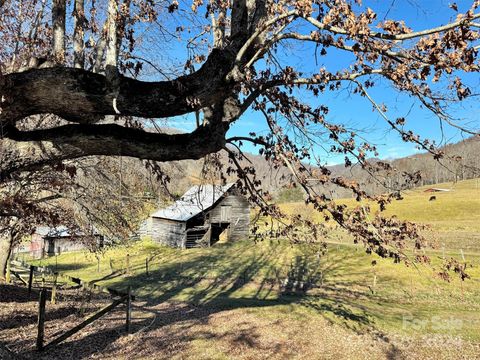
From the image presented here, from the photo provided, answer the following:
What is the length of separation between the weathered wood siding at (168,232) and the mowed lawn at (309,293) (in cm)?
176

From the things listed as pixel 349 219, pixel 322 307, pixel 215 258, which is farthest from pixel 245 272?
pixel 349 219

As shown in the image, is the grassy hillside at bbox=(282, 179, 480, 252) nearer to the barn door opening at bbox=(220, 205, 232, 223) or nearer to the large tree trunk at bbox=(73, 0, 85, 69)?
the barn door opening at bbox=(220, 205, 232, 223)

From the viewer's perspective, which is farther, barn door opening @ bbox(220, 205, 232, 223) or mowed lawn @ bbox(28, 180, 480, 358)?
barn door opening @ bbox(220, 205, 232, 223)

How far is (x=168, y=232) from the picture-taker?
47.2 metres

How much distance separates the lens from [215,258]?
3675cm

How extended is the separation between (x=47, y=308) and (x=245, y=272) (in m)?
17.2

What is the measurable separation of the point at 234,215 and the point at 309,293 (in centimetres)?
2675

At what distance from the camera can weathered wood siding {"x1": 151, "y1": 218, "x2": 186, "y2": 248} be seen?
45594 millimetres

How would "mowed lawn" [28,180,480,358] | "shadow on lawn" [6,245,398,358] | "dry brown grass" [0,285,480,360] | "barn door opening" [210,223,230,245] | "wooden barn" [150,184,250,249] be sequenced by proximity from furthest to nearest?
"barn door opening" [210,223,230,245] → "wooden barn" [150,184,250,249] → "mowed lawn" [28,180,480,358] → "shadow on lawn" [6,245,398,358] → "dry brown grass" [0,285,480,360]

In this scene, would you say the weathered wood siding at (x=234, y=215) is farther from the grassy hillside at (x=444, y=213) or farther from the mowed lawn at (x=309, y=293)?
the grassy hillside at (x=444, y=213)

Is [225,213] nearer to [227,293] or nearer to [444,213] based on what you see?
[227,293]

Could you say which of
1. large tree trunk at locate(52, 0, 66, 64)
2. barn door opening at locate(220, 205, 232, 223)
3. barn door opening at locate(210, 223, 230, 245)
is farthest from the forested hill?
barn door opening at locate(210, 223, 230, 245)

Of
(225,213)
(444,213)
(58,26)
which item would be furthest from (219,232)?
(444,213)

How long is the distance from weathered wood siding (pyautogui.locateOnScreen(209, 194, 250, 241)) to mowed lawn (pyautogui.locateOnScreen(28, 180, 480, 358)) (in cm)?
322
